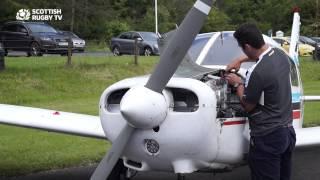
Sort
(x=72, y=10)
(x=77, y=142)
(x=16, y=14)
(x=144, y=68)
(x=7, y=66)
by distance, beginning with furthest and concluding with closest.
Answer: (x=72, y=10)
(x=16, y=14)
(x=144, y=68)
(x=7, y=66)
(x=77, y=142)

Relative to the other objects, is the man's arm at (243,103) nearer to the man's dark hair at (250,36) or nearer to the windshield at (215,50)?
the man's dark hair at (250,36)

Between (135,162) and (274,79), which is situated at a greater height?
(274,79)

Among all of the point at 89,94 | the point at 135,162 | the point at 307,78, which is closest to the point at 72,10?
the point at 307,78

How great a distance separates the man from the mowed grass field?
3984mm

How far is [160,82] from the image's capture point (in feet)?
16.0

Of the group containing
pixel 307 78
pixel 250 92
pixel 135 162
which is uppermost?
pixel 250 92

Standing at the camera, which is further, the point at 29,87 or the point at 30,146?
the point at 29,87

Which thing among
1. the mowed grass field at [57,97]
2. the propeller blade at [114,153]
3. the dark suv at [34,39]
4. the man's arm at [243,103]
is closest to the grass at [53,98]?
the mowed grass field at [57,97]

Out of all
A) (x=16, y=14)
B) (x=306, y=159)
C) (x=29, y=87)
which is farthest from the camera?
(x=16, y=14)

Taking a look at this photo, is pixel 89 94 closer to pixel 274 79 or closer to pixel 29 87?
pixel 29 87

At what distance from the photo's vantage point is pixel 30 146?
9.77 m

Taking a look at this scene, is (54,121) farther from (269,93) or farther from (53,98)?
(53,98)

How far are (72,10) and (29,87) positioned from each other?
4075cm

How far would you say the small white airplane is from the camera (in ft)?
15.8
